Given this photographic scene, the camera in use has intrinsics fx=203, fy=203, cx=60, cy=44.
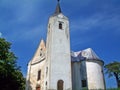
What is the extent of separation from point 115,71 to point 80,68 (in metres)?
7.80

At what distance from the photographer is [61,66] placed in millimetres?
26688

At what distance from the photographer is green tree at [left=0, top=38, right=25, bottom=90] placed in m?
28.7

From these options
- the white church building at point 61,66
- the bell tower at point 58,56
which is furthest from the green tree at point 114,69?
the bell tower at point 58,56

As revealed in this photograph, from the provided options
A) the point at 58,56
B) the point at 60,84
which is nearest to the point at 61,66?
the point at 58,56

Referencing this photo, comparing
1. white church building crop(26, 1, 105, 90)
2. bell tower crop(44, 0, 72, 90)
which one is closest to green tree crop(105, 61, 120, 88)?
white church building crop(26, 1, 105, 90)

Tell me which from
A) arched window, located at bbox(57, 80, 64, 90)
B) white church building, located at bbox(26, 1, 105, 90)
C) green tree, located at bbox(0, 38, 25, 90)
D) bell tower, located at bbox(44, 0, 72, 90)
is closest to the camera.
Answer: bell tower, located at bbox(44, 0, 72, 90)

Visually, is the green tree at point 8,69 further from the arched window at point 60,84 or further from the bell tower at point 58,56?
the arched window at point 60,84

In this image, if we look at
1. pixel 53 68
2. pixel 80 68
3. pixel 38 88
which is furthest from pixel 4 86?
pixel 80 68

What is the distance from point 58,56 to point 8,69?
7.96 meters

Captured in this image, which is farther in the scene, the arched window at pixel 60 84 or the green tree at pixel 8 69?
the green tree at pixel 8 69

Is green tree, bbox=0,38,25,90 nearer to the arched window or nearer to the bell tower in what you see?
the bell tower

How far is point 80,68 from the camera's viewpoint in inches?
1214

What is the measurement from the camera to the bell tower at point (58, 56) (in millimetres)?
25828

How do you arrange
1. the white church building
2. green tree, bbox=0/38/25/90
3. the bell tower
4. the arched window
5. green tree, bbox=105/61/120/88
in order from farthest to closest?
green tree, bbox=105/61/120/88
green tree, bbox=0/38/25/90
the arched window
the white church building
the bell tower
